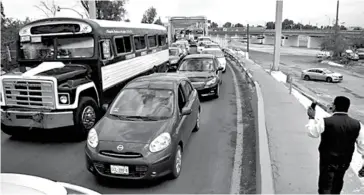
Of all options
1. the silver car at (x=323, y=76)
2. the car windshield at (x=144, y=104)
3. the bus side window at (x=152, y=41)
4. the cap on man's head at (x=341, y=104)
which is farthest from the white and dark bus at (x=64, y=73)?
the silver car at (x=323, y=76)

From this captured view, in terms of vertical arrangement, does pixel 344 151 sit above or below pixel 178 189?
above

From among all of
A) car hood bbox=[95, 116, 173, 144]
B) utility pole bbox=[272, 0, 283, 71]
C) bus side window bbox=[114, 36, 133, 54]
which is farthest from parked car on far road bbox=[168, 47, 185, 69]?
car hood bbox=[95, 116, 173, 144]

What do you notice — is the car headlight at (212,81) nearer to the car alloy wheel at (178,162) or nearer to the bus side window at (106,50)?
the bus side window at (106,50)

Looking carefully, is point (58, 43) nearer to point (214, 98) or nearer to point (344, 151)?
point (214, 98)

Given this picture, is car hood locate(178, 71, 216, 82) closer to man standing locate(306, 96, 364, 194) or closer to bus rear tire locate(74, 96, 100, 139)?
bus rear tire locate(74, 96, 100, 139)

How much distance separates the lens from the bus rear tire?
7.88 metres

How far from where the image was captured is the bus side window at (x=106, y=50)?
9.19m

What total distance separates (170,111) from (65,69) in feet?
11.3

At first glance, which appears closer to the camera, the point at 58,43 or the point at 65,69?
the point at 65,69

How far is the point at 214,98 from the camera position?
12.9 m

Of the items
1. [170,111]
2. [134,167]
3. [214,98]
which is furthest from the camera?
[214,98]

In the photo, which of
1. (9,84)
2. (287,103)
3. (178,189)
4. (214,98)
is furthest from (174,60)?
(178,189)

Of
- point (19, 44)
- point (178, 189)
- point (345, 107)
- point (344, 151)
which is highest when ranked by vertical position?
point (19, 44)

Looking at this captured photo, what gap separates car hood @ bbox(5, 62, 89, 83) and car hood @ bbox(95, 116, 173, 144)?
2170mm
